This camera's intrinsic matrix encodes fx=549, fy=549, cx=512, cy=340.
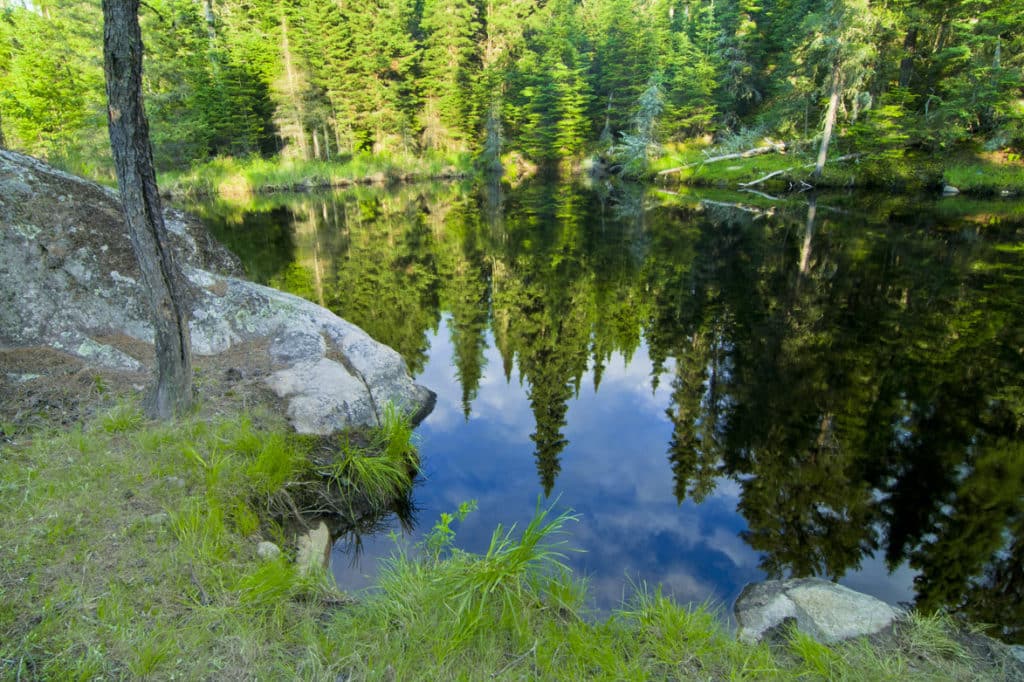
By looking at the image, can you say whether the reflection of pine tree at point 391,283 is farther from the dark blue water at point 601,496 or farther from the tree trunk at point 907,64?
the tree trunk at point 907,64

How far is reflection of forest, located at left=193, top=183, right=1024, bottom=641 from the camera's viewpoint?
17.7ft

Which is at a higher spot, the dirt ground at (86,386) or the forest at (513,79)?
the forest at (513,79)

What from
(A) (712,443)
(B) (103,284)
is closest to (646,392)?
(A) (712,443)

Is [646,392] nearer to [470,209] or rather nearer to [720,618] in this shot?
[720,618]

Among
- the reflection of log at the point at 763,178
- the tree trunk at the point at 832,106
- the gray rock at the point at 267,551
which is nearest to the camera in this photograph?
the gray rock at the point at 267,551

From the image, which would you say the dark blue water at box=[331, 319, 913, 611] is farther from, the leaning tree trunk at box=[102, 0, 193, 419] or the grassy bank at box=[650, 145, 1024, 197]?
the grassy bank at box=[650, 145, 1024, 197]

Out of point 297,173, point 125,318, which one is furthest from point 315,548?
point 297,173

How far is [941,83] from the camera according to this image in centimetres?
2744

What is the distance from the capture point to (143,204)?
179 inches

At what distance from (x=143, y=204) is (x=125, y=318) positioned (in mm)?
3230

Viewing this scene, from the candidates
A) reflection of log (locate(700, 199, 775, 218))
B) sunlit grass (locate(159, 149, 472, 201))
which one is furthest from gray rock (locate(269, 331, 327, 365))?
sunlit grass (locate(159, 149, 472, 201))

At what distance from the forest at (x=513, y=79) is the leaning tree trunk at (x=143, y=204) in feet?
102

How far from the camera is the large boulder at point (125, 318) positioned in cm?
634

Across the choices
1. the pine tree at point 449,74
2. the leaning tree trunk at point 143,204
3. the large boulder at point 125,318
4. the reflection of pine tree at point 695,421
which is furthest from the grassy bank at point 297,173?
the reflection of pine tree at point 695,421
